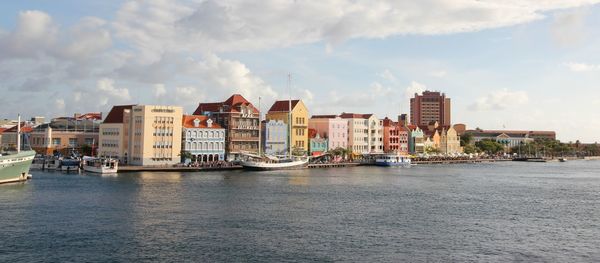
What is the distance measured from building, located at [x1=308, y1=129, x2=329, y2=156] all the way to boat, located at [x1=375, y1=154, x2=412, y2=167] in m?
12.3

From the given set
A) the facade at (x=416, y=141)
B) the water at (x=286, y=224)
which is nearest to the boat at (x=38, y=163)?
the water at (x=286, y=224)

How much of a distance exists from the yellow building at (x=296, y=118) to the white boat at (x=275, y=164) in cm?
1063

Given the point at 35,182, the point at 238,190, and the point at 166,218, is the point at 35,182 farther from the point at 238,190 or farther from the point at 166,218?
the point at 166,218

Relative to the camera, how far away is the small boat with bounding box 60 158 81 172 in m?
90.1

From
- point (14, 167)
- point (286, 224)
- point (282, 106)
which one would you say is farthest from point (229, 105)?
point (286, 224)

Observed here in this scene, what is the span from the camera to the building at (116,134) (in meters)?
101

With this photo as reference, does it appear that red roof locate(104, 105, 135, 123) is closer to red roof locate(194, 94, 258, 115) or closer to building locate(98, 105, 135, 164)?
building locate(98, 105, 135, 164)

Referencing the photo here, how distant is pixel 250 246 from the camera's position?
3453cm

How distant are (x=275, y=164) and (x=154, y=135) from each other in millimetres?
21965

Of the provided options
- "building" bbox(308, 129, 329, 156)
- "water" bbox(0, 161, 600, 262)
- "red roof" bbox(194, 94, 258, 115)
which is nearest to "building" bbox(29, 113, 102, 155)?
"red roof" bbox(194, 94, 258, 115)

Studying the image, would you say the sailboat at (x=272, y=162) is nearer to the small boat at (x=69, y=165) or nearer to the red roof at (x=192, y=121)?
the red roof at (x=192, y=121)

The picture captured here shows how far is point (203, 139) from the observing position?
106 meters

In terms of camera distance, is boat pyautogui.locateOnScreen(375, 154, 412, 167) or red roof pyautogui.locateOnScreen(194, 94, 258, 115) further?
boat pyautogui.locateOnScreen(375, 154, 412, 167)

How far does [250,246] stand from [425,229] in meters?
13.1
